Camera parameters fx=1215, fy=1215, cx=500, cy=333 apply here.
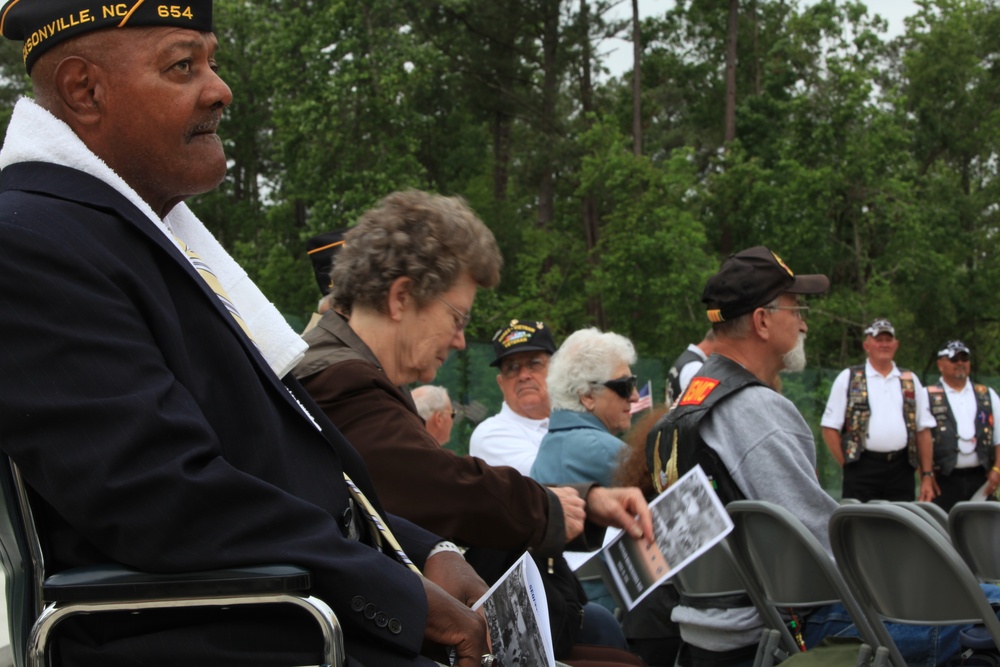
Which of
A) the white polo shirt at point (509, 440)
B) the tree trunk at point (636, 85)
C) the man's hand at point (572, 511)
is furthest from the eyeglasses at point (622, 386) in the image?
the tree trunk at point (636, 85)

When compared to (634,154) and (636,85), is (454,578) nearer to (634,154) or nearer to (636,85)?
(634,154)

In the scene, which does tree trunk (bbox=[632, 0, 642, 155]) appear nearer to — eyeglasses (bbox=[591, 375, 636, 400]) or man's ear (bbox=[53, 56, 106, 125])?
eyeglasses (bbox=[591, 375, 636, 400])

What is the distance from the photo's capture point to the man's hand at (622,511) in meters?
2.85

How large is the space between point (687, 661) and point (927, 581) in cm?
112

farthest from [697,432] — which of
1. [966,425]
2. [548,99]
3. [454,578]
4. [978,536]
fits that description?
[548,99]

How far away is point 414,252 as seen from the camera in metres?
3.10

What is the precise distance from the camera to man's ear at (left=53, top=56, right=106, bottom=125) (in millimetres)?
1935

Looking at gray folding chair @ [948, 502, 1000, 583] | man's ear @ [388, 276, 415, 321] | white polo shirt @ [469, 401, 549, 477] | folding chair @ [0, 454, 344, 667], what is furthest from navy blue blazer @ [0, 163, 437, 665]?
white polo shirt @ [469, 401, 549, 477]

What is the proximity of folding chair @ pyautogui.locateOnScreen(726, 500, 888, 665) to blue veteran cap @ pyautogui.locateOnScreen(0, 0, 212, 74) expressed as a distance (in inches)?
90.7

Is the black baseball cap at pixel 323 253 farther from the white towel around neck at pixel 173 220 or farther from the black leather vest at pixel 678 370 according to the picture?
the black leather vest at pixel 678 370

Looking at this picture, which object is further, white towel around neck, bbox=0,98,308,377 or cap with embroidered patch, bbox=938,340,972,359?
cap with embroidered patch, bbox=938,340,972,359

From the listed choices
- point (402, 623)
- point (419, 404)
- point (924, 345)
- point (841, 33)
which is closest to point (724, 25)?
point (841, 33)

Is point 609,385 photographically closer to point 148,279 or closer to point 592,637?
point 592,637

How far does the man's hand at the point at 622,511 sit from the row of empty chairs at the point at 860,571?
766 mm
